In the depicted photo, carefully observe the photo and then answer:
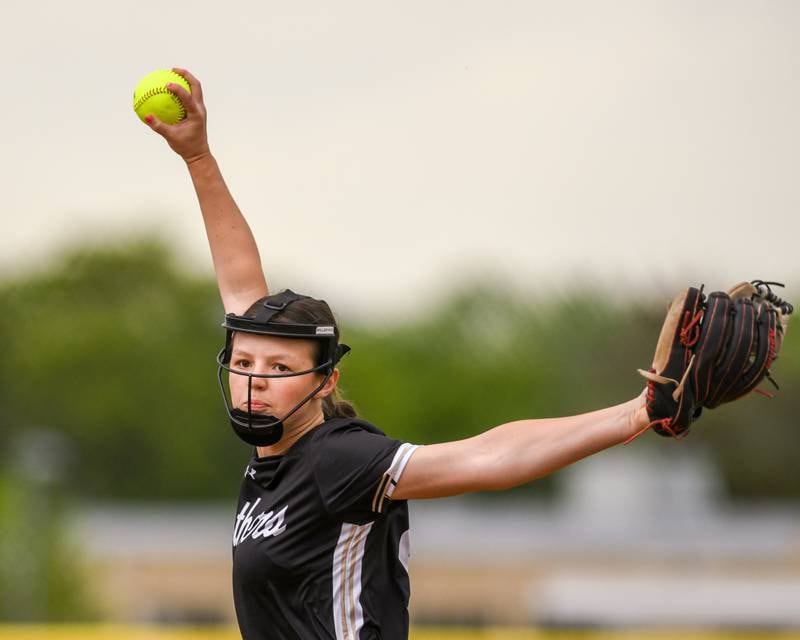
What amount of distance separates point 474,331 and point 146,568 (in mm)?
34872

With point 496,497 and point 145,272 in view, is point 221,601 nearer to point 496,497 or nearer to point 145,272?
point 496,497

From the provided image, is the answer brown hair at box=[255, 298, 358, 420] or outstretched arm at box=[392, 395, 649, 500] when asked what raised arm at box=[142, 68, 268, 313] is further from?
outstretched arm at box=[392, 395, 649, 500]

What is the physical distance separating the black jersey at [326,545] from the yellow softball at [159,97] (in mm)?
1194

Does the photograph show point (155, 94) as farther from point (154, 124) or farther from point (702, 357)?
point (702, 357)

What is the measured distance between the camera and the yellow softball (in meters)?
4.53

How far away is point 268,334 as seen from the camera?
158 inches

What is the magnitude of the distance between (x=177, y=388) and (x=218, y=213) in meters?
45.8

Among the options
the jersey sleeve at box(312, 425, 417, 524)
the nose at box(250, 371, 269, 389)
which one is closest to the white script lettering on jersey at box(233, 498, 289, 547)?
the jersey sleeve at box(312, 425, 417, 524)

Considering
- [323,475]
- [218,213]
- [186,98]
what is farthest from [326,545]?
[186,98]

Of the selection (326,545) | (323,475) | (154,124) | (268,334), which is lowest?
(326,545)

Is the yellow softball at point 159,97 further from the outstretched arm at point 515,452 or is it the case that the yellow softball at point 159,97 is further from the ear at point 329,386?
the outstretched arm at point 515,452

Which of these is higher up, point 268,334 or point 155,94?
point 155,94

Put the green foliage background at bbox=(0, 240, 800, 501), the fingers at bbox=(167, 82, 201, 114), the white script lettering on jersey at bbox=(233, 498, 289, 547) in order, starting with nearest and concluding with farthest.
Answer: the white script lettering on jersey at bbox=(233, 498, 289, 547) → the fingers at bbox=(167, 82, 201, 114) → the green foliage background at bbox=(0, 240, 800, 501)

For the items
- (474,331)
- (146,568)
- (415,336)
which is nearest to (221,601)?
(146,568)
